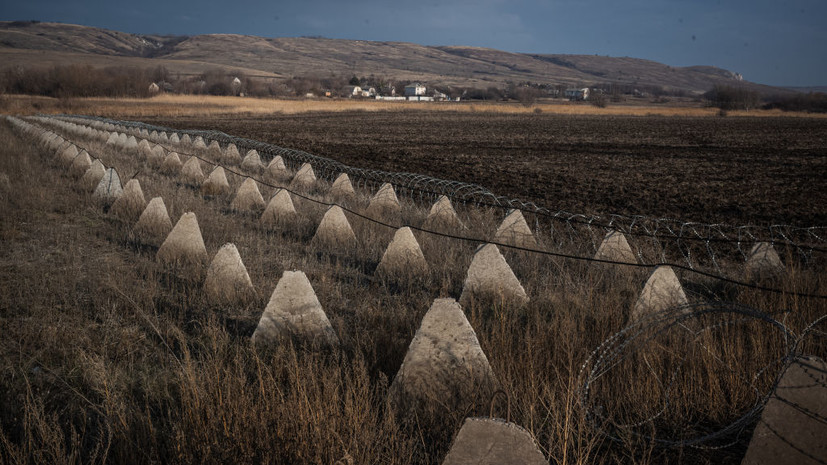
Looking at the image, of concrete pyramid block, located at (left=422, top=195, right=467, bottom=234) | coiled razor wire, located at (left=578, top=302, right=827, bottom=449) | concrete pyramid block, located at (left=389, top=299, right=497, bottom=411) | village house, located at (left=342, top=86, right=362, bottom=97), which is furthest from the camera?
village house, located at (left=342, top=86, right=362, bottom=97)

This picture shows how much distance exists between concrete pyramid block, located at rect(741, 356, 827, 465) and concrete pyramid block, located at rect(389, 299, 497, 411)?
1.45 meters

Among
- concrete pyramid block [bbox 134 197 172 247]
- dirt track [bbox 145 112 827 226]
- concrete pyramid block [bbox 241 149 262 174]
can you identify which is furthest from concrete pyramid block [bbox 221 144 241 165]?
concrete pyramid block [bbox 134 197 172 247]

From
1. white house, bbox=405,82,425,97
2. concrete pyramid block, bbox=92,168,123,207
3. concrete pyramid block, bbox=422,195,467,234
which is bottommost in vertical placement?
concrete pyramid block, bbox=92,168,123,207

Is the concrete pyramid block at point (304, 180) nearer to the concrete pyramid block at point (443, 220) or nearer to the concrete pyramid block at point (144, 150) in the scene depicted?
the concrete pyramid block at point (443, 220)

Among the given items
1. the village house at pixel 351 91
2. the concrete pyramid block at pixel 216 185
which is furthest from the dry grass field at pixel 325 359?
the village house at pixel 351 91

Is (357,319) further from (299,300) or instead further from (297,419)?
(297,419)

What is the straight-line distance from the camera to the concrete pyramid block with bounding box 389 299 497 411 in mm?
3385

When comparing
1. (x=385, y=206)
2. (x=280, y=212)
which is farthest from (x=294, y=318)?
(x=385, y=206)

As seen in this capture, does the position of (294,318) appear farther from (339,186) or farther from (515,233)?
(339,186)

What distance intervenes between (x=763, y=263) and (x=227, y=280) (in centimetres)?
601

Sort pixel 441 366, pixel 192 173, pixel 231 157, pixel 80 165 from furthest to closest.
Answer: pixel 231 157 < pixel 192 173 < pixel 80 165 < pixel 441 366

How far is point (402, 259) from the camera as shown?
6500mm

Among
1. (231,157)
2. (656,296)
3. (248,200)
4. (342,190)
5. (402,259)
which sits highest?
(656,296)

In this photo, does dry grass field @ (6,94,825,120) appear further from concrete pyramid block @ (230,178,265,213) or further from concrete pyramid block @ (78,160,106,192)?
concrete pyramid block @ (230,178,265,213)
